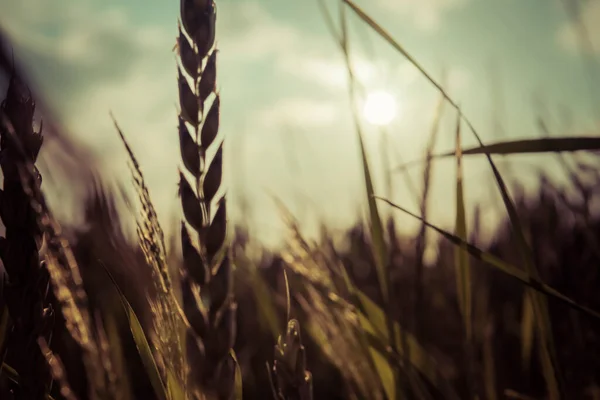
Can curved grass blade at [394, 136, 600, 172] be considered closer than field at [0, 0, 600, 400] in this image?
No

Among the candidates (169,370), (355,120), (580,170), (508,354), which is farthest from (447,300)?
(169,370)

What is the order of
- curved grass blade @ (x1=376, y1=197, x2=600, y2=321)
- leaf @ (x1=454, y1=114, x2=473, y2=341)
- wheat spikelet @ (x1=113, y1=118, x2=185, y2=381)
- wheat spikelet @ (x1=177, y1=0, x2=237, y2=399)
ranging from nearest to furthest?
wheat spikelet @ (x1=177, y1=0, x2=237, y2=399) → wheat spikelet @ (x1=113, y1=118, x2=185, y2=381) → curved grass blade @ (x1=376, y1=197, x2=600, y2=321) → leaf @ (x1=454, y1=114, x2=473, y2=341)

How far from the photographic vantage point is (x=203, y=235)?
0.49 metres

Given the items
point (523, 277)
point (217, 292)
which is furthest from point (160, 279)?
point (523, 277)

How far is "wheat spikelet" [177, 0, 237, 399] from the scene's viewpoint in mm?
476

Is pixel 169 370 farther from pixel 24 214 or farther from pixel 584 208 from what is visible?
pixel 584 208

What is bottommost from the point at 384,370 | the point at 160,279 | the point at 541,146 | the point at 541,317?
the point at 384,370

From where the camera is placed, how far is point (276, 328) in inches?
55.7

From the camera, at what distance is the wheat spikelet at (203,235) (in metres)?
0.48

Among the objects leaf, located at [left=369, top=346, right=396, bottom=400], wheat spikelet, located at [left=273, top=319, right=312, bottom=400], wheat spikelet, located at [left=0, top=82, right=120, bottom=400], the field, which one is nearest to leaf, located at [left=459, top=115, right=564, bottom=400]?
the field

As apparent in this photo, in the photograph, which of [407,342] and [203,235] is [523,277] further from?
[203,235]

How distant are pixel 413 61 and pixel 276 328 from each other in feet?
2.46

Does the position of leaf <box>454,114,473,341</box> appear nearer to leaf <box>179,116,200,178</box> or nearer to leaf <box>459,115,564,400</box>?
leaf <box>459,115,564,400</box>

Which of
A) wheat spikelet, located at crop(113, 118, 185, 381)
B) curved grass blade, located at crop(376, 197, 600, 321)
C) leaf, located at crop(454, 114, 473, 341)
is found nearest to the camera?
wheat spikelet, located at crop(113, 118, 185, 381)
